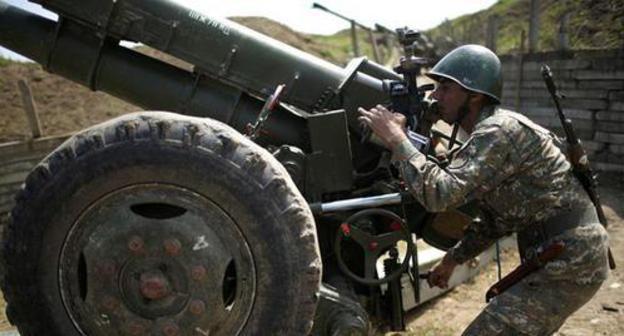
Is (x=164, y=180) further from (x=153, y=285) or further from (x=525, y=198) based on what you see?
(x=525, y=198)

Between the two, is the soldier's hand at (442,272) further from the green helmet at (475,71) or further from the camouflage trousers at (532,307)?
the green helmet at (475,71)

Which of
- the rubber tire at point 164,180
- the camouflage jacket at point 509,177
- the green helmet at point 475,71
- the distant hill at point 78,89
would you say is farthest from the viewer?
the distant hill at point 78,89

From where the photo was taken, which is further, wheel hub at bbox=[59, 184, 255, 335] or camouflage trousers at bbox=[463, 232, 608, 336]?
camouflage trousers at bbox=[463, 232, 608, 336]

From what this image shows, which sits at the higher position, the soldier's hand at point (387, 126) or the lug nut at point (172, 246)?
the soldier's hand at point (387, 126)

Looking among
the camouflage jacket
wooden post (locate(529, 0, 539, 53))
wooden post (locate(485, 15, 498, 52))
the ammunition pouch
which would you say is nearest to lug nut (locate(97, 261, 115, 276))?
the camouflage jacket

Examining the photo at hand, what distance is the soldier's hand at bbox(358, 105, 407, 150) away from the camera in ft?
9.16

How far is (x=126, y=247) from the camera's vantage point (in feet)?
7.64

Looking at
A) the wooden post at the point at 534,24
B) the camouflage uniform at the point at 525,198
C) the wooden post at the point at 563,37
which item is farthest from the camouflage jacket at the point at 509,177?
the wooden post at the point at 534,24

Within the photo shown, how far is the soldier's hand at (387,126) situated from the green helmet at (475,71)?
32 cm

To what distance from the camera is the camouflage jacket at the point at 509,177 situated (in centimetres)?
267

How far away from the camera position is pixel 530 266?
9.28 feet

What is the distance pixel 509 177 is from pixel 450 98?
47 cm

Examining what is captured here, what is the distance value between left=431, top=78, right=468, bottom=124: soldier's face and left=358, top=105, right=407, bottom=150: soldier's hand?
284 millimetres

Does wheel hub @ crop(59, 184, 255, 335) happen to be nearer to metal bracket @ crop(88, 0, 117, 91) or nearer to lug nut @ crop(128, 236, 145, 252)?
lug nut @ crop(128, 236, 145, 252)
